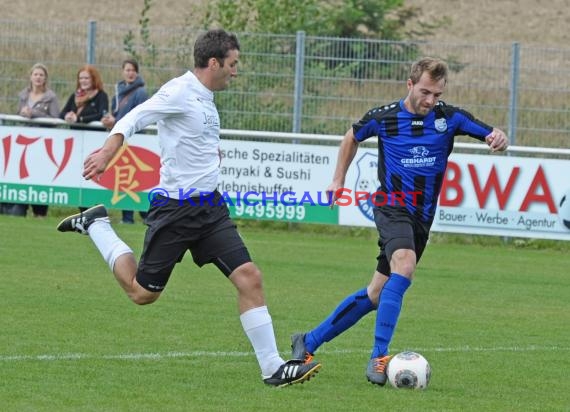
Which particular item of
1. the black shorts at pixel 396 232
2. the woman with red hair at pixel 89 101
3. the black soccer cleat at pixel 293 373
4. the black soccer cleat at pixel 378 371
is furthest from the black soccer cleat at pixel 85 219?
the woman with red hair at pixel 89 101

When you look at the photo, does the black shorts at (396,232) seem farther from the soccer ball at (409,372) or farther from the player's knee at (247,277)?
the player's knee at (247,277)

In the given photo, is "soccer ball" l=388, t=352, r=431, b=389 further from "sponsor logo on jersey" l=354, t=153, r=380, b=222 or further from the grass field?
"sponsor logo on jersey" l=354, t=153, r=380, b=222

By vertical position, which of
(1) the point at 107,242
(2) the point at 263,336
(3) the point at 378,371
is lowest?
(3) the point at 378,371

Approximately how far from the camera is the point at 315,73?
18.7 metres

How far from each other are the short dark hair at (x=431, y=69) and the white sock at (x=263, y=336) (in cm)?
171

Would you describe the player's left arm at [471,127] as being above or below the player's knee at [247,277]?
above

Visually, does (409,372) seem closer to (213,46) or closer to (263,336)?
(263,336)

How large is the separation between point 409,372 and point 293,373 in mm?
686

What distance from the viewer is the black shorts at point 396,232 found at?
327 inches

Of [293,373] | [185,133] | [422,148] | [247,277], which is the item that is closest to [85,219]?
→ [185,133]

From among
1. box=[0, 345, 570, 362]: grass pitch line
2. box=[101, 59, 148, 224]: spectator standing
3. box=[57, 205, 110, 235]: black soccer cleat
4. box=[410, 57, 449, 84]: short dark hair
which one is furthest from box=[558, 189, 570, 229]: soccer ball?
box=[57, 205, 110, 235]: black soccer cleat

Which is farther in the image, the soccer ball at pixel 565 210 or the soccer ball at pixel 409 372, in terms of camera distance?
the soccer ball at pixel 565 210

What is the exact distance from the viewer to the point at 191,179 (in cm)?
786

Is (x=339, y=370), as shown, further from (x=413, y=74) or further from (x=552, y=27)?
(x=552, y=27)
